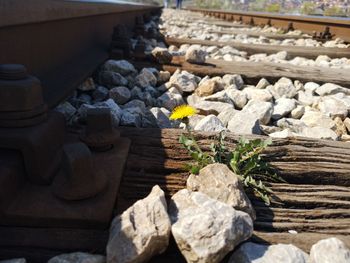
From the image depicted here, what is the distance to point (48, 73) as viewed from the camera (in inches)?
99.0

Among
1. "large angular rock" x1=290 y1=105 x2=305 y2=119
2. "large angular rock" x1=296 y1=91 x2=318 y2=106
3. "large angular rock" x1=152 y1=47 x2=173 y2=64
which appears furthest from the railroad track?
"large angular rock" x1=296 y1=91 x2=318 y2=106

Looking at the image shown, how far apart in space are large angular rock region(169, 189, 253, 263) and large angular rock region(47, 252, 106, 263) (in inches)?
10.7

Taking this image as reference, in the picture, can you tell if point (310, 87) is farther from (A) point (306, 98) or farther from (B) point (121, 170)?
(B) point (121, 170)

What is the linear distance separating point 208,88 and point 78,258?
99.7 inches

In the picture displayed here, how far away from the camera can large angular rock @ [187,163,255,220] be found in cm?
150

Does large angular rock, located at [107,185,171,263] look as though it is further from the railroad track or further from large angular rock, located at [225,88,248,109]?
large angular rock, located at [225,88,248,109]

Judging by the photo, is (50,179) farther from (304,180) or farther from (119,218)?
(304,180)

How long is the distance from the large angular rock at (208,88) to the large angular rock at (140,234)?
91.2 inches

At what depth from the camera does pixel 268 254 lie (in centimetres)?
129

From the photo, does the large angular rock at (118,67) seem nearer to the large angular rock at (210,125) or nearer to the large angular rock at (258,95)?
the large angular rock at (258,95)

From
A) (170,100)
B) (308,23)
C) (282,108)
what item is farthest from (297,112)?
(308,23)

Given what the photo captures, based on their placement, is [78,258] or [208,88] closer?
[78,258]

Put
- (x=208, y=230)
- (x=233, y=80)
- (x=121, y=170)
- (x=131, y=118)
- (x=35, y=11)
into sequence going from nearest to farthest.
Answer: (x=208, y=230)
(x=121, y=170)
(x=35, y=11)
(x=131, y=118)
(x=233, y=80)

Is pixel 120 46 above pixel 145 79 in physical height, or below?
above
